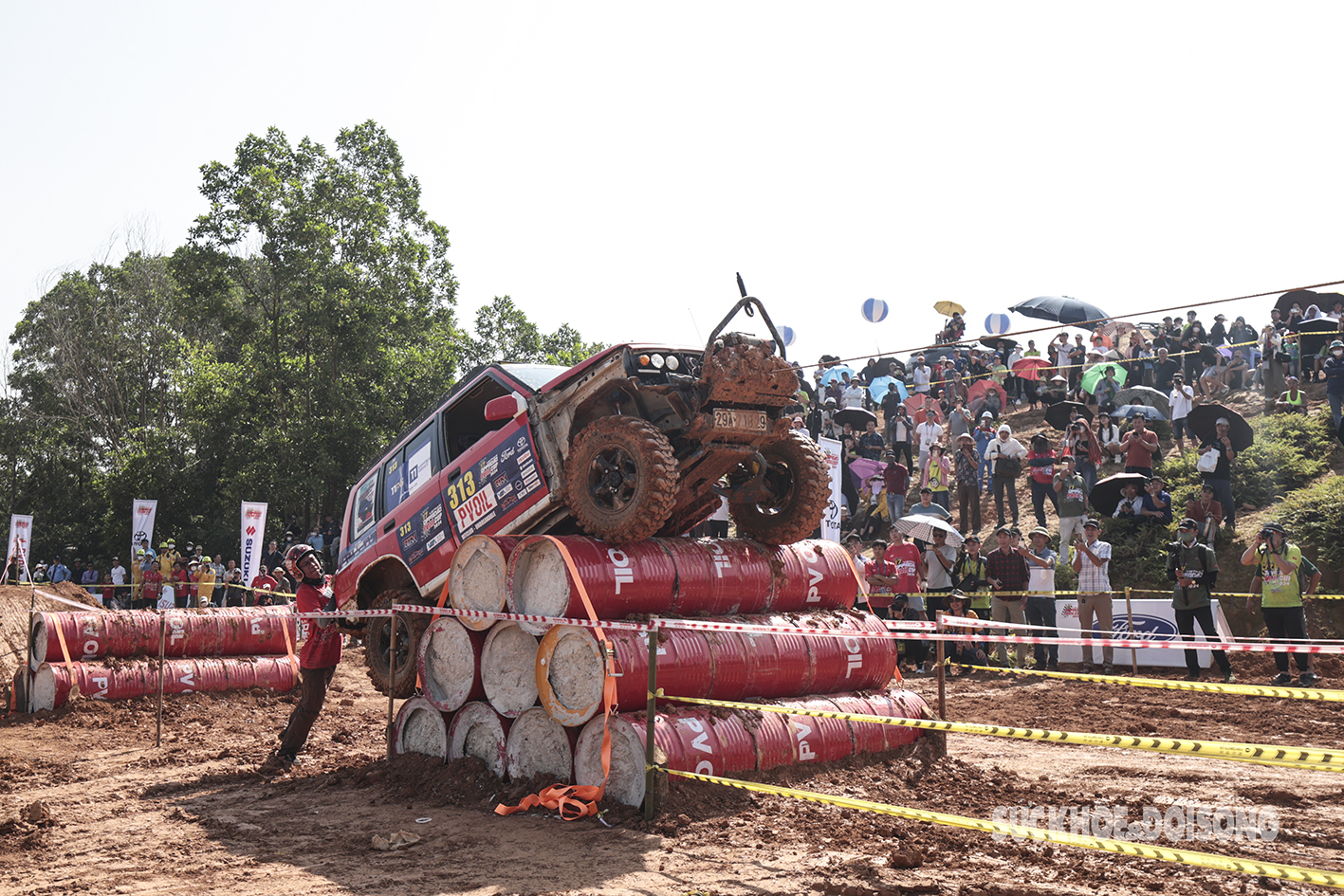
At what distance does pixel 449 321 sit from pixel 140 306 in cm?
1851

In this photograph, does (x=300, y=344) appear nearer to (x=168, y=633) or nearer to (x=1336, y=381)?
(x=168, y=633)

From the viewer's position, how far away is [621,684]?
6617mm

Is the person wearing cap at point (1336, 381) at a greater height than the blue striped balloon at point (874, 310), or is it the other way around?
the blue striped balloon at point (874, 310)

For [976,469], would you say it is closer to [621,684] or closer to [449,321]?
[621,684]

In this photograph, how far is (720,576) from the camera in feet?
25.5

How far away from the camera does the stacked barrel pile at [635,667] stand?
6.72 metres

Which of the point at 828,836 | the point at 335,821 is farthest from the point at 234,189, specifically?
the point at 828,836

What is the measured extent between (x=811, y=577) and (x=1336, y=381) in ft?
47.3

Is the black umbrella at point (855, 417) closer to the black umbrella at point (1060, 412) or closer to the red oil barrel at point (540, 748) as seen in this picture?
the black umbrella at point (1060, 412)

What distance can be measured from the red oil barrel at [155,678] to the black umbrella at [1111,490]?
13.0 metres

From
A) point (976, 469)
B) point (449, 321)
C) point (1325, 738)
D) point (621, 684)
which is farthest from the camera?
point (449, 321)

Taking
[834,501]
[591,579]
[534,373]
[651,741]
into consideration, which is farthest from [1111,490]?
[651,741]

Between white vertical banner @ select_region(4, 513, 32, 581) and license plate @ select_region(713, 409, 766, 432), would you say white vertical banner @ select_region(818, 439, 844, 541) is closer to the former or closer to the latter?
license plate @ select_region(713, 409, 766, 432)

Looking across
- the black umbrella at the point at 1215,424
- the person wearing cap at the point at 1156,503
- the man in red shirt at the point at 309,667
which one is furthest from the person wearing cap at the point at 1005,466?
the man in red shirt at the point at 309,667
